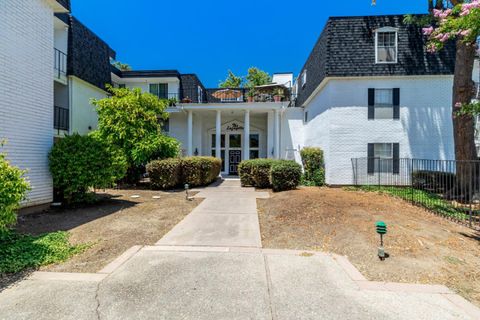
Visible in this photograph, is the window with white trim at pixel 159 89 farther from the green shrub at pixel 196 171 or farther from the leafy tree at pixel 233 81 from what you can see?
the leafy tree at pixel 233 81

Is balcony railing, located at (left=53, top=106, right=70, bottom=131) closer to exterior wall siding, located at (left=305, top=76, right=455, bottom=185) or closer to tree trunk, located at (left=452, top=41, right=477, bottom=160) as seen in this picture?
exterior wall siding, located at (left=305, top=76, right=455, bottom=185)

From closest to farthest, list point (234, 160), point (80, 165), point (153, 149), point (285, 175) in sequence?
1. point (80, 165)
2. point (285, 175)
3. point (153, 149)
4. point (234, 160)

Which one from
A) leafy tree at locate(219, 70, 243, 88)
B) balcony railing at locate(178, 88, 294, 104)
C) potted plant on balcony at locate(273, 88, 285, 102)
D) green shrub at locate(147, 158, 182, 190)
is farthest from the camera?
leafy tree at locate(219, 70, 243, 88)

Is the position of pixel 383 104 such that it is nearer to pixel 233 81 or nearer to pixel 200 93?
pixel 200 93

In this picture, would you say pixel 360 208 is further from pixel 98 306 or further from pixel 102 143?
pixel 102 143

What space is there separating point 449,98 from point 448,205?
22.9 ft

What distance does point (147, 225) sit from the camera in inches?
253

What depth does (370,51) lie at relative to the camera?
12758 millimetres

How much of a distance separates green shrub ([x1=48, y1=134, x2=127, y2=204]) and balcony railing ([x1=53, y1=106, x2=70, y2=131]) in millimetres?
5680

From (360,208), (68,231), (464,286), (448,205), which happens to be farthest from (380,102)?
(68,231)

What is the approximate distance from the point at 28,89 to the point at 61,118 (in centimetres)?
676

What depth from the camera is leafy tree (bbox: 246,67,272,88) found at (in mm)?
36062

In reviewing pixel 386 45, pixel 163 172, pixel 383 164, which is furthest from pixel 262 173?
pixel 386 45

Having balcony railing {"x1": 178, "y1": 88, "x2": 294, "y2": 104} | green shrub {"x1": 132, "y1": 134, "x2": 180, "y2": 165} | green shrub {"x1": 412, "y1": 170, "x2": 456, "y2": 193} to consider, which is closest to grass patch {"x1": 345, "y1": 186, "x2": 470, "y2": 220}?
green shrub {"x1": 412, "y1": 170, "x2": 456, "y2": 193}
